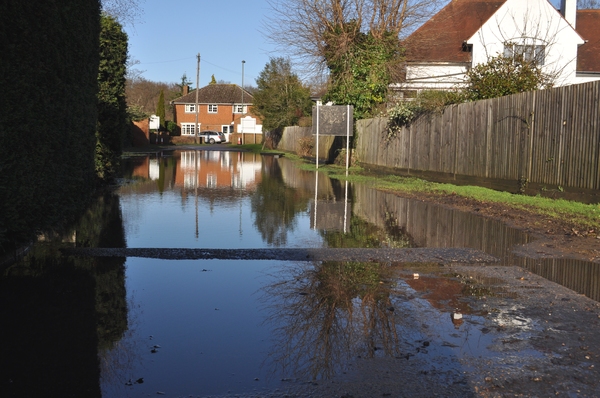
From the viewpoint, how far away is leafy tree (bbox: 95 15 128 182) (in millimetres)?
18453

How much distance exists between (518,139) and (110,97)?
11.4 meters

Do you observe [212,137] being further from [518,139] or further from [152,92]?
[518,139]

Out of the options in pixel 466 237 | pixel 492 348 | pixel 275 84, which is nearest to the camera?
pixel 492 348

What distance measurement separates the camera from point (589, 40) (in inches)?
1491

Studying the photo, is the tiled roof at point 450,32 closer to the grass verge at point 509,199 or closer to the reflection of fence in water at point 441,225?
the grass verge at point 509,199

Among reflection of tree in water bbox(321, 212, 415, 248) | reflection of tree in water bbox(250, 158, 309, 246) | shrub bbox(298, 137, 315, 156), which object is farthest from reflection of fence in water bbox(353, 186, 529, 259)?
shrub bbox(298, 137, 315, 156)

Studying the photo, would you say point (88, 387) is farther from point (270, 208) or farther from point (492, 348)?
point (270, 208)

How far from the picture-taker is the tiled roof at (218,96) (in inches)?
3610

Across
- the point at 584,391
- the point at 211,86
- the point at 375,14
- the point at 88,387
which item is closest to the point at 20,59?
the point at 88,387

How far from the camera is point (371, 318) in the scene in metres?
5.77

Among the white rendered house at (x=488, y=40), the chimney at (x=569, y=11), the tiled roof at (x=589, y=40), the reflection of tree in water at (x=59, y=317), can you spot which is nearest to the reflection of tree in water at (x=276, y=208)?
the reflection of tree in water at (x=59, y=317)

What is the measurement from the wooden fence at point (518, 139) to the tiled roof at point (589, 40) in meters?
16.8

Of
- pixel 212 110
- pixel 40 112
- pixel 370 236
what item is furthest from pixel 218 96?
pixel 40 112

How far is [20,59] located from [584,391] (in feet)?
19.6
